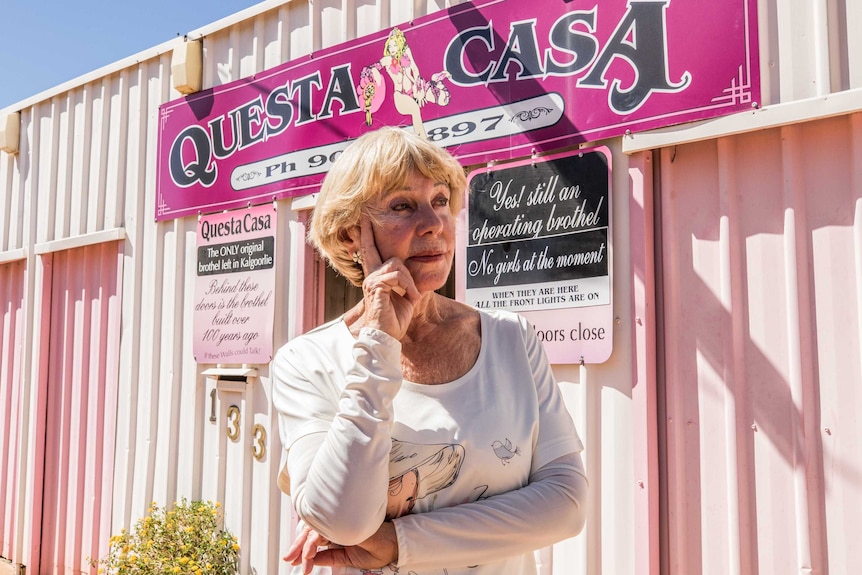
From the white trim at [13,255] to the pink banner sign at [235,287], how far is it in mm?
2519

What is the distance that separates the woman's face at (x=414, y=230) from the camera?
5.42 feet

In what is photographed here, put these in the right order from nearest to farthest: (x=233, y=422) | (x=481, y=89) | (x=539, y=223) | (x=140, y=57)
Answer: (x=539, y=223) → (x=481, y=89) → (x=233, y=422) → (x=140, y=57)

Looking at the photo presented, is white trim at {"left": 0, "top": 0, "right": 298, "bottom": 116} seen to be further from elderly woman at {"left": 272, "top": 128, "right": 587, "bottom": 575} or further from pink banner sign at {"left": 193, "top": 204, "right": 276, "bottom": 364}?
elderly woman at {"left": 272, "top": 128, "right": 587, "bottom": 575}

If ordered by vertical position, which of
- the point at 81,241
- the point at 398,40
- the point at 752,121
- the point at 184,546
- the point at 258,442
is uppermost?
the point at 398,40

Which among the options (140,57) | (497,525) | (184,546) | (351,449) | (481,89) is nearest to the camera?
(351,449)

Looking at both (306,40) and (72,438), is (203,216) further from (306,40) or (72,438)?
(72,438)

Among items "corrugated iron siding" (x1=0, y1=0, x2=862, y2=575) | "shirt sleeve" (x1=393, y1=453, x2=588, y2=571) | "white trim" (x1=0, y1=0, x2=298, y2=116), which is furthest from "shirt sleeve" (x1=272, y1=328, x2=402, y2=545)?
"white trim" (x1=0, y1=0, x2=298, y2=116)

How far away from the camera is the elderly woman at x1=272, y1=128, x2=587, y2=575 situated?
1.47 m

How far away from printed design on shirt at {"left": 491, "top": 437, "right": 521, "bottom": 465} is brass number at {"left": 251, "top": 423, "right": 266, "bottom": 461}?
2963 mm

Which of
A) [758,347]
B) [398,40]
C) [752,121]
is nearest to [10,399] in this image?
[398,40]

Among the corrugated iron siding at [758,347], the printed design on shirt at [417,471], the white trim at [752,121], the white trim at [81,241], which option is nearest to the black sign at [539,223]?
the corrugated iron siding at [758,347]

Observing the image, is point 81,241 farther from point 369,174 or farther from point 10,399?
point 369,174

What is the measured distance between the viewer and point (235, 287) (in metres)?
4.53

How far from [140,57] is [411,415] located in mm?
4737
